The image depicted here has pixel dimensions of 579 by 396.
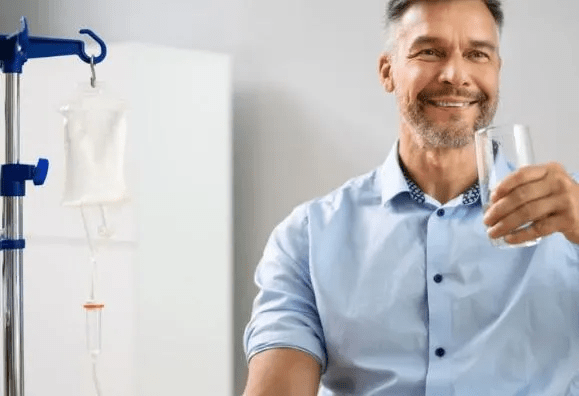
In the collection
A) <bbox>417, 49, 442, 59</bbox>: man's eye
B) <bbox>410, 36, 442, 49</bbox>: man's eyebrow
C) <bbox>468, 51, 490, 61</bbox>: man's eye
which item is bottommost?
<bbox>468, 51, 490, 61</bbox>: man's eye

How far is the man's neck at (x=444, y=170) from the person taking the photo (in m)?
1.91

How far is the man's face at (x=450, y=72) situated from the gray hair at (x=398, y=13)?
19 mm

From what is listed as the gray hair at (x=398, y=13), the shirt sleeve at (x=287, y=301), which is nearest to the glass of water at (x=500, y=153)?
the shirt sleeve at (x=287, y=301)

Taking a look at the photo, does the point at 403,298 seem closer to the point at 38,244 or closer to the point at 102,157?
the point at 102,157

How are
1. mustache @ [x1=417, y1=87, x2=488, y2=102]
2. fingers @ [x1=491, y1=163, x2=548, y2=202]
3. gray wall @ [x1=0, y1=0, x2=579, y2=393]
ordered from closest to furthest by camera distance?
fingers @ [x1=491, y1=163, x2=548, y2=202]
mustache @ [x1=417, y1=87, x2=488, y2=102]
gray wall @ [x1=0, y1=0, x2=579, y2=393]

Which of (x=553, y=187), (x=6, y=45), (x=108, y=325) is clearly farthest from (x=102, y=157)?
(x=108, y=325)

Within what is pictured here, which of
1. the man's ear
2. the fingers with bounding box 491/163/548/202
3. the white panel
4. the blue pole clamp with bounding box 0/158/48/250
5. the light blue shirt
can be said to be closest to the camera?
the fingers with bounding box 491/163/548/202

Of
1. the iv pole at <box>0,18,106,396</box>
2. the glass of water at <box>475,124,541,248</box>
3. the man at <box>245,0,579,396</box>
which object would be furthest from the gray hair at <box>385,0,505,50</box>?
the iv pole at <box>0,18,106,396</box>

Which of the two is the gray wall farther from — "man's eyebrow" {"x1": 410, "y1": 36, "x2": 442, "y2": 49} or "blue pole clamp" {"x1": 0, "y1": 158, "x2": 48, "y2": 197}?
"blue pole clamp" {"x1": 0, "y1": 158, "x2": 48, "y2": 197}

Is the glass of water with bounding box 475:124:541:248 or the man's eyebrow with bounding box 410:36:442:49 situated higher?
the man's eyebrow with bounding box 410:36:442:49

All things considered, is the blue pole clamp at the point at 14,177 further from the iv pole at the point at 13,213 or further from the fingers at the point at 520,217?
the fingers at the point at 520,217

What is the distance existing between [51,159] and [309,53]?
971 millimetres

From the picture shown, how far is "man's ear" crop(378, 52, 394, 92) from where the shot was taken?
2094 mm

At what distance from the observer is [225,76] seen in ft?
11.8
